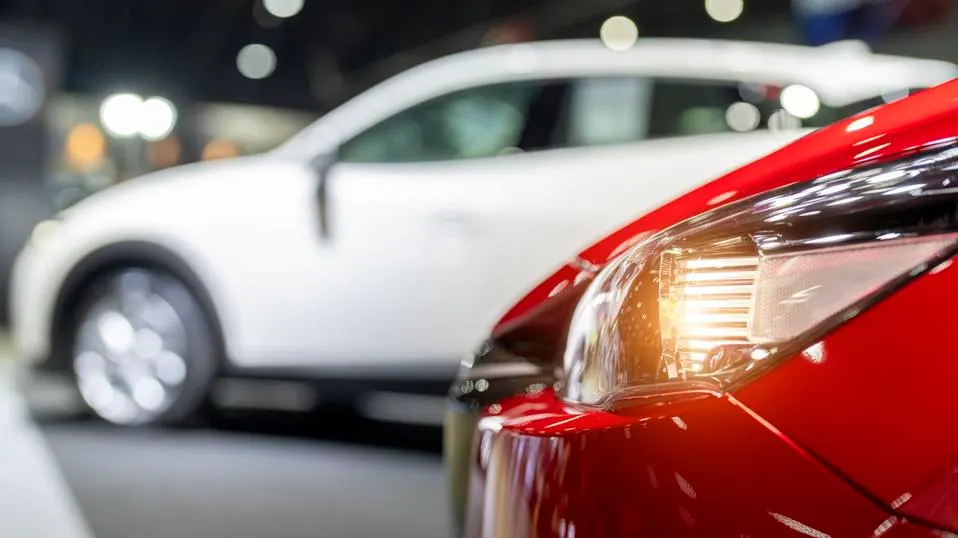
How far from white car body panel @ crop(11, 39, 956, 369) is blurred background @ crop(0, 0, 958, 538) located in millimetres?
478

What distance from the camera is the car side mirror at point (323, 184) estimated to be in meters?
3.99

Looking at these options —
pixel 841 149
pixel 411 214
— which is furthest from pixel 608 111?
pixel 841 149

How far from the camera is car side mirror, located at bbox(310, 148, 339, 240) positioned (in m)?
3.99

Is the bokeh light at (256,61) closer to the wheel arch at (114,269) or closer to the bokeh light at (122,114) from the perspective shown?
the bokeh light at (122,114)

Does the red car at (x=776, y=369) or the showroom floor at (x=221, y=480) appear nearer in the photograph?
the red car at (x=776, y=369)

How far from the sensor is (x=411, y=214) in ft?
12.8

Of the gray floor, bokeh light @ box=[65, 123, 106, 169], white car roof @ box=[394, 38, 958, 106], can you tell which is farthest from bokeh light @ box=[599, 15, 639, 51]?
the gray floor

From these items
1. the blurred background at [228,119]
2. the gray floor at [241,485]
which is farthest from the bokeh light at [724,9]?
the gray floor at [241,485]

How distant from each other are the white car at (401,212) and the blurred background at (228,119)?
387 mm

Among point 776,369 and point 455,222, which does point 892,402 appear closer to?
point 776,369

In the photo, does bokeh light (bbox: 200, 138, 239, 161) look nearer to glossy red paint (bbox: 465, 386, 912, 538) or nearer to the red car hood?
the red car hood

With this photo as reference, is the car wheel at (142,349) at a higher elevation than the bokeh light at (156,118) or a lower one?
lower

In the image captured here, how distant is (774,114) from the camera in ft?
12.6

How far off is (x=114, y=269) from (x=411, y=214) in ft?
4.34
